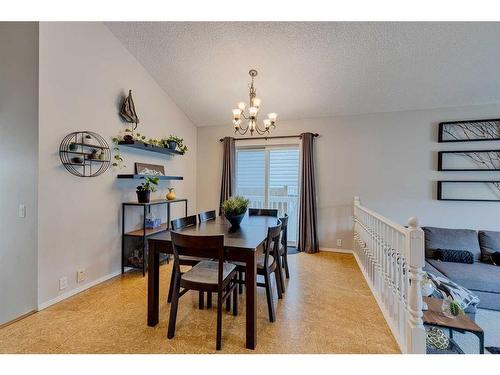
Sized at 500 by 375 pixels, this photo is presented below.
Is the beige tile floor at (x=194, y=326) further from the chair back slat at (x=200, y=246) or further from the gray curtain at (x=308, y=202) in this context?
the gray curtain at (x=308, y=202)

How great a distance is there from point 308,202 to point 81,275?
3.42 meters

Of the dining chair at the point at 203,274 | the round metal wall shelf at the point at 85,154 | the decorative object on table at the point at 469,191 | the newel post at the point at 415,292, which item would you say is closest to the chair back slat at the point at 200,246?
the dining chair at the point at 203,274

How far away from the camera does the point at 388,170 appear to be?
4027 mm

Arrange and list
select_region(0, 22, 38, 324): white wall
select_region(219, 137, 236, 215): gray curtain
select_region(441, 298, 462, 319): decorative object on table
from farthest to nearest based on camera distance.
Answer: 1. select_region(219, 137, 236, 215): gray curtain
2. select_region(0, 22, 38, 324): white wall
3. select_region(441, 298, 462, 319): decorative object on table

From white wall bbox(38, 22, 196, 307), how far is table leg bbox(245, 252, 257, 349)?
207 cm

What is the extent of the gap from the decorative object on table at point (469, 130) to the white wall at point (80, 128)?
4.68 meters

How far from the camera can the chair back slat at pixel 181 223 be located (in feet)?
7.89

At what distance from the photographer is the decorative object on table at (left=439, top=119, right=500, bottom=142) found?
11.7 feet

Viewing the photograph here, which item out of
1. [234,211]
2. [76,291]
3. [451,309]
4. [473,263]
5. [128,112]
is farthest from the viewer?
[128,112]

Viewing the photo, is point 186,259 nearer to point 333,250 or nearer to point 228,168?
point 228,168

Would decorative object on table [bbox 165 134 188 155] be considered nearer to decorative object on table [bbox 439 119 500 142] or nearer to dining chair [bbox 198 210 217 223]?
dining chair [bbox 198 210 217 223]

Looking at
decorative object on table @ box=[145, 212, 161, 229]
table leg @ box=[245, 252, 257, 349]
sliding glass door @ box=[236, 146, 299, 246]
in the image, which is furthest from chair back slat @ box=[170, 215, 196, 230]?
sliding glass door @ box=[236, 146, 299, 246]

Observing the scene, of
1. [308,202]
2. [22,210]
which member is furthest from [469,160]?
[22,210]

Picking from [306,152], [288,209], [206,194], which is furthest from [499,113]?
[206,194]
